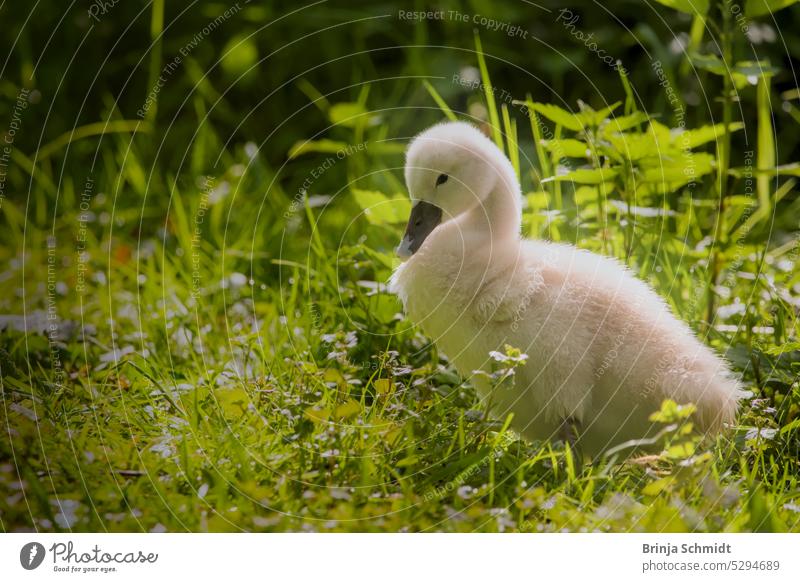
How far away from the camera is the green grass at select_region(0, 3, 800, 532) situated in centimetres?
178

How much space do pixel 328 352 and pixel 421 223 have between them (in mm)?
357

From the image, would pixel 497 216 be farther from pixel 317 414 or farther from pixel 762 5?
pixel 762 5

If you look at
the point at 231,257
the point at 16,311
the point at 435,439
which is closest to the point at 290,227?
the point at 231,257

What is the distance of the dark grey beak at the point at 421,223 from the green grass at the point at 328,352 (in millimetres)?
260

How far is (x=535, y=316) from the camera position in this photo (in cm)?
191

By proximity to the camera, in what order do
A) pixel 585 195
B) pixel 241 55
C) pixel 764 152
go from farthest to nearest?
1. pixel 241 55
2. pixel 764 152
3. pixel 585 195

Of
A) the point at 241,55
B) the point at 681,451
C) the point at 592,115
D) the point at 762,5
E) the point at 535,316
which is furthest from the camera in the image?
the point at 241,55

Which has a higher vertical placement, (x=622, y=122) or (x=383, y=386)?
(x=622, y=122)

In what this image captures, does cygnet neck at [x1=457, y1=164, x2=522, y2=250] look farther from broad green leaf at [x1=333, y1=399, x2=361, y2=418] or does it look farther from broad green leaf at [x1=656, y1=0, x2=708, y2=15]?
broad green leaf at [x1=656, y1=0, x2=708, y2=15]

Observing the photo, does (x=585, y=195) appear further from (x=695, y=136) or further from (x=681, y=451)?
(x=681, y=451)

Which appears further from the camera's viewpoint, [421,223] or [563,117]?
[563,117]
